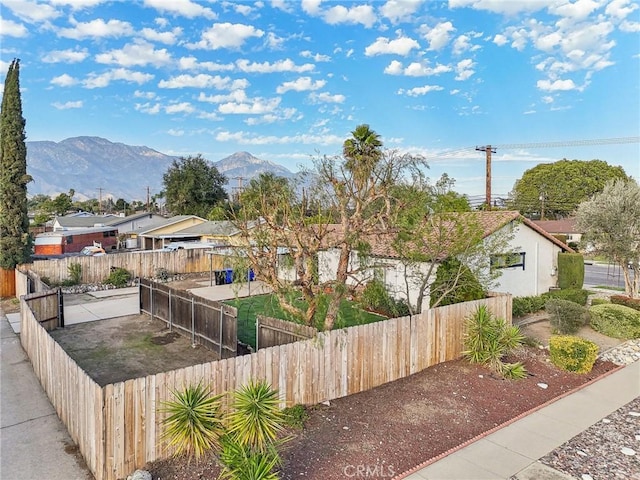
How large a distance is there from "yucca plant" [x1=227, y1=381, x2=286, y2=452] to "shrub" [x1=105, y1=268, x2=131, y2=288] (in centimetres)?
1787

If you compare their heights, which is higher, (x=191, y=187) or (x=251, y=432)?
(x=191, y=187)

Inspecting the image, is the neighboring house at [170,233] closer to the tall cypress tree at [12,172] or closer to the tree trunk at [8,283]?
the tall cypress tree at [12,172]

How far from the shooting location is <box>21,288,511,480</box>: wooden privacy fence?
5094mm

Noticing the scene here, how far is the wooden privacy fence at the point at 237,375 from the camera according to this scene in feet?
16.7

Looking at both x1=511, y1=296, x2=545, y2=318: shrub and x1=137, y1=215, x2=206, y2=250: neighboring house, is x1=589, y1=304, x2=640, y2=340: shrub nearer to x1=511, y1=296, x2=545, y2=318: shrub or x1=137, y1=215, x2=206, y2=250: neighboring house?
x1=511, y1=296, x2=545, y2=318: shrub

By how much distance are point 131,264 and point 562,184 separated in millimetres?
63677

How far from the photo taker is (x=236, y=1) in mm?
14320

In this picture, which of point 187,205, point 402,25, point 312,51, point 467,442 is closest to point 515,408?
point 467,442

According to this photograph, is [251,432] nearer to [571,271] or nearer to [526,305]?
[526,305]

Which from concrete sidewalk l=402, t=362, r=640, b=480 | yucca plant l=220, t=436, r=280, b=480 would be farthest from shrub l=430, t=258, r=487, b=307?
yucca plant l=220, t=436, r=280, b=480

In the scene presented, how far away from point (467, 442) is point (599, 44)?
16130 millimetres

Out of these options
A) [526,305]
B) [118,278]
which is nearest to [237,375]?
[526,305]

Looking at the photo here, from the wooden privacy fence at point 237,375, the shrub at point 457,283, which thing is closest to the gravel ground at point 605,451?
the wooden privacy fence at point 237,375

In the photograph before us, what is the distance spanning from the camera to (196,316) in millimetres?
11578
